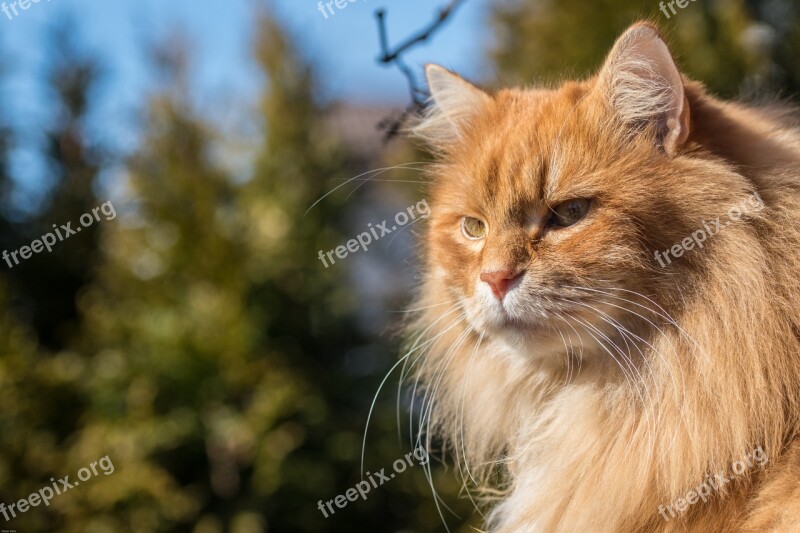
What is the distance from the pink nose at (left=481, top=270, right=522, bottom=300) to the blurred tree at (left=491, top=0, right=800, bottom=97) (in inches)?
62.7

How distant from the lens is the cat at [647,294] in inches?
60.2

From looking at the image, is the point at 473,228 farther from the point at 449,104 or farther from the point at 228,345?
Result: the point at 228,345

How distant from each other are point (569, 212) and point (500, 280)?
22 cm

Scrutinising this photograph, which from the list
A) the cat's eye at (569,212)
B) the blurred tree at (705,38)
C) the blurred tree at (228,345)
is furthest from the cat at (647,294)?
the blurred tree at (228,345)

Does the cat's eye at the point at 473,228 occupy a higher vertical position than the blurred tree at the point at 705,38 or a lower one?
lower

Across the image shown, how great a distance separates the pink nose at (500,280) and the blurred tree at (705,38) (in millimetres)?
1593

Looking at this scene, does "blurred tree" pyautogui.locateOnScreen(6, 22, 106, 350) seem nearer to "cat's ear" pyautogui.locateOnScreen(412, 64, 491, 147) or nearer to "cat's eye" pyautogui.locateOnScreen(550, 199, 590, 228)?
"cat's ear" pyautogui.locateOnScreen(412, 64, 491, 147)

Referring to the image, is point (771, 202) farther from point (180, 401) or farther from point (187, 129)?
point (187, 129)

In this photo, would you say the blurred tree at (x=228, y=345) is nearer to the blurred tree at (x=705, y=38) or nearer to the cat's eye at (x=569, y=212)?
the blurred tree at (x=705, y=38)

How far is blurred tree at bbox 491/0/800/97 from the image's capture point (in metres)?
3.34

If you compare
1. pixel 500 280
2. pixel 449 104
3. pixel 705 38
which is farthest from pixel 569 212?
pixel 705 38

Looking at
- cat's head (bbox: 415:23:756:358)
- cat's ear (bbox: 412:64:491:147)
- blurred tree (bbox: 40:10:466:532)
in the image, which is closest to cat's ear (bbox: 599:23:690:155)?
cat's head (bbox: 415:23:756:358)

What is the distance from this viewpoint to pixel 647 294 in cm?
159

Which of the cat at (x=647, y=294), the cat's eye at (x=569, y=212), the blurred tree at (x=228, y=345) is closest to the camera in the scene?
the cat at (x=647, y=294)
